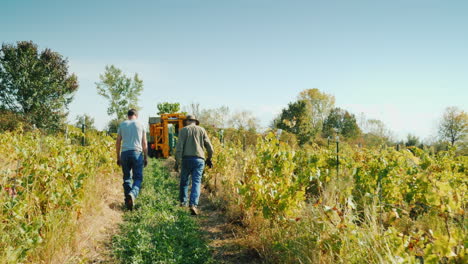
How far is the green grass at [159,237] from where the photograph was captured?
3.28 meters

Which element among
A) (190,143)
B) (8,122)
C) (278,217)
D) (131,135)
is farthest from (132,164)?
(8,122)

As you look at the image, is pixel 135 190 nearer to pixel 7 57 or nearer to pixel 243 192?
pixel 243 192

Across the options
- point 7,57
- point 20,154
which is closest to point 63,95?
point 7,57

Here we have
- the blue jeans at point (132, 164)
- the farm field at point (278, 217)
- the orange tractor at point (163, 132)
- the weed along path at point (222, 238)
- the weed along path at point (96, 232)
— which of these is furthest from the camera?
the orange tractor at point (163, 132)

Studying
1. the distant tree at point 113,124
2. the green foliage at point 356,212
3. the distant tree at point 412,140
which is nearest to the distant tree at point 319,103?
the distant tree at point 412,140

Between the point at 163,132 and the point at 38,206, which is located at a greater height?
the point at 163,132

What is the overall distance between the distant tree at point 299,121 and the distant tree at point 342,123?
881 centimetres

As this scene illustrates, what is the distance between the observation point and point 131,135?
5.34 metres

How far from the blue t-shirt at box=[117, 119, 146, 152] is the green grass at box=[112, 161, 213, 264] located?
1.00 meters

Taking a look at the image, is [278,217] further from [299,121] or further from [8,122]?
[299,121]

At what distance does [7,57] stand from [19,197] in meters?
26.7

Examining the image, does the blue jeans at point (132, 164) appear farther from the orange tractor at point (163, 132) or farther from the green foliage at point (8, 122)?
the green foliage at point (8, 122)

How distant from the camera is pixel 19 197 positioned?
2654 millimetres

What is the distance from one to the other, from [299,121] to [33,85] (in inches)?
955
